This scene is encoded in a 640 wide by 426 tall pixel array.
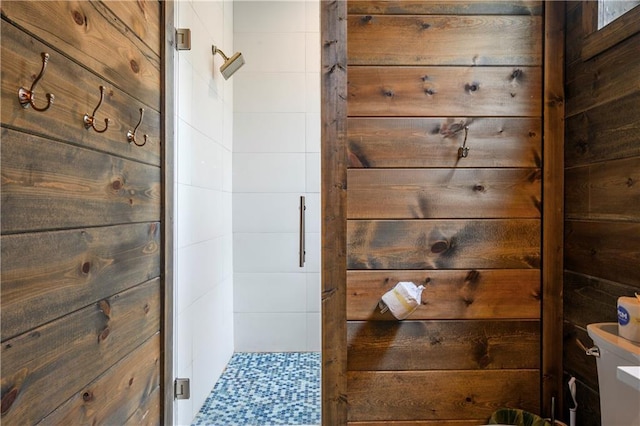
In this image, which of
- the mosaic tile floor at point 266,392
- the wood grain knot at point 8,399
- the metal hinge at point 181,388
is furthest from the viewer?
the mosaic tile floor at point 266,392

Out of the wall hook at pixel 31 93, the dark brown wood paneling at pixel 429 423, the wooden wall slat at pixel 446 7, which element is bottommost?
the dark brown wood paneling at pixel 429 423

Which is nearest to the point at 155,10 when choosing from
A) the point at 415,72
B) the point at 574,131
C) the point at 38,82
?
the point at 38,82

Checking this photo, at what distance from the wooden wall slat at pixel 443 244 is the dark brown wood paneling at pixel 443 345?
229mm

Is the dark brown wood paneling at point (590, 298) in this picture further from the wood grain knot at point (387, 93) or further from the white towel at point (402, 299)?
the wood grain knot at point (387, 93)

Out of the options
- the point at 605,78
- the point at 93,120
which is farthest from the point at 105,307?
the point at 605,78

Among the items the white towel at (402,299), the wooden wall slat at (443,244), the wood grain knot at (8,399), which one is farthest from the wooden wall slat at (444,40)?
the wood grain knot at (8,399)

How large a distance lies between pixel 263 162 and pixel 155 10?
1281mm

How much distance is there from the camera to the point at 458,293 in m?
1.65

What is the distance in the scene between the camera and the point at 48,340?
94 cm

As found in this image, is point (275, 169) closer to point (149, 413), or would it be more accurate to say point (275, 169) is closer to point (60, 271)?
point (149, 413)

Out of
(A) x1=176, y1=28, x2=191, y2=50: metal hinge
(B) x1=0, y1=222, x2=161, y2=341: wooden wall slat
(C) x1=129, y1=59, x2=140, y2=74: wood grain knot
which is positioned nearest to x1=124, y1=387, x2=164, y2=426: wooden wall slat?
(B) x1=0, y1=222, x2=161, y2=341: wooden wall slat

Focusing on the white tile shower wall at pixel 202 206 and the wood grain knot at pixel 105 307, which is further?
the white tile shower wall at pixel 202 206

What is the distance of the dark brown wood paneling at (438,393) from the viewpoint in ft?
5.39

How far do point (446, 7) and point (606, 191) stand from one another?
0.88 meters
